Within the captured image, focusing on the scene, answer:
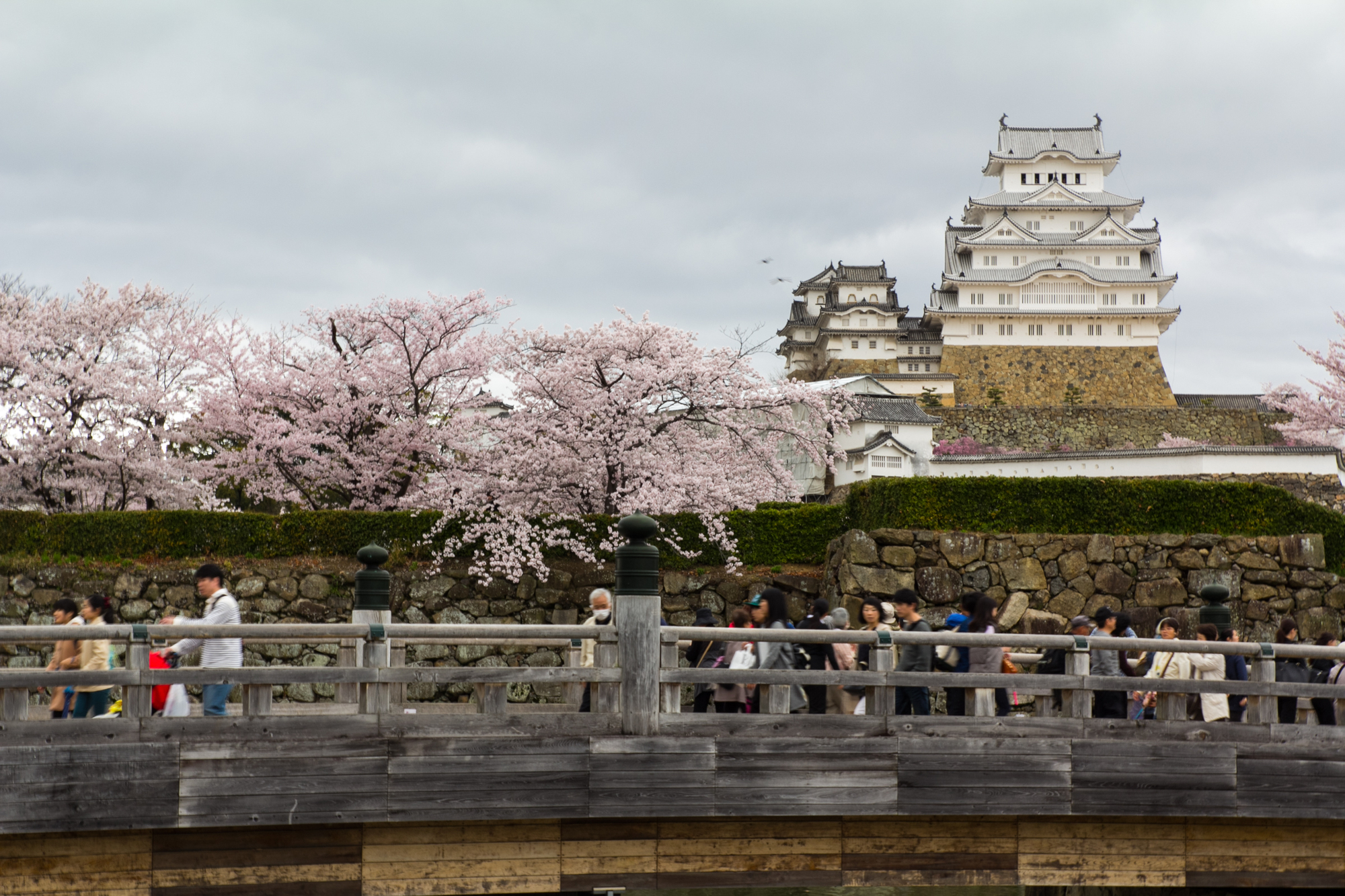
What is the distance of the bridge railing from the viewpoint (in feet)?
24.9

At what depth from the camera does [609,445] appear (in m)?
18.3

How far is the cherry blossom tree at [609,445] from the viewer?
18.0m

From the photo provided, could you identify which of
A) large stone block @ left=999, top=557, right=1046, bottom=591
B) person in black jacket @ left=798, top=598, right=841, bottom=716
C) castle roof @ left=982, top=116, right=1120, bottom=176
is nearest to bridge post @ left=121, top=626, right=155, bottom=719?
person in black jacket @ left=798, top=598, right=841, bottom=716

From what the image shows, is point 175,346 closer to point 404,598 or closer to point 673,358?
point 404,598

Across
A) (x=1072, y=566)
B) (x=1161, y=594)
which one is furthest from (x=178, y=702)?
(x=1161, y=594)

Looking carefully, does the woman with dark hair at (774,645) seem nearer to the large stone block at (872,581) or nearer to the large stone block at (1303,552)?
the large stone block at (872,581)

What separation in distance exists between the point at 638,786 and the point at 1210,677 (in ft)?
17.7

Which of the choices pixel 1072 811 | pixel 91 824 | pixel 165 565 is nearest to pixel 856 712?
pixel 1072 811

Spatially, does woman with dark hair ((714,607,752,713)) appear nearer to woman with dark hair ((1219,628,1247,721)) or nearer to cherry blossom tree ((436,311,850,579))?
woman with dark hair ((1219,628,1247,721))

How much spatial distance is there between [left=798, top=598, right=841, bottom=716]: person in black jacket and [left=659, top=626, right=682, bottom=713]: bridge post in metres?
1.13

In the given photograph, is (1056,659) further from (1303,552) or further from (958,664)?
(1303,552)

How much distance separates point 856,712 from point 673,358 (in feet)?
33.8

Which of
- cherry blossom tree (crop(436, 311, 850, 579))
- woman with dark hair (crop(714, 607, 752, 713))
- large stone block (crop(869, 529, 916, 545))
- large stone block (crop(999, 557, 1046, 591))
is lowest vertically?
woman with dark hair (crop(714, 607, 752, 713))

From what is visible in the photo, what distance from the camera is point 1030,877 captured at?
9086mm
